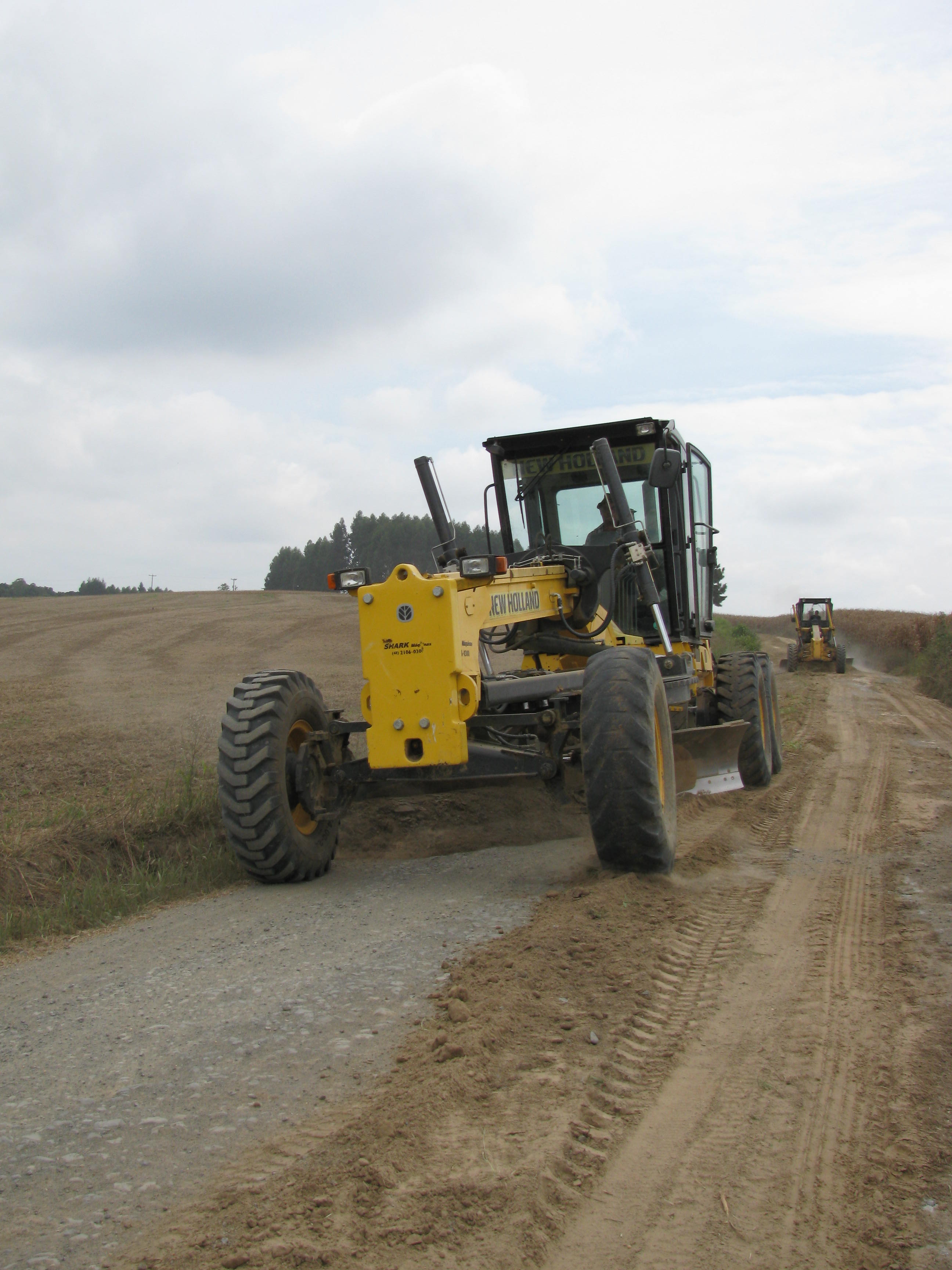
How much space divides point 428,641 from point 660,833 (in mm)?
1835

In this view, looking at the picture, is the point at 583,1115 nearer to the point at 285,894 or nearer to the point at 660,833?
the point at 660,833

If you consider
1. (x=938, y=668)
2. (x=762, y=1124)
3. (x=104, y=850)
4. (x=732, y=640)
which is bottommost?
(x=762, y=1124)

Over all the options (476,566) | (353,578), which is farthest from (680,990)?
(353,578)

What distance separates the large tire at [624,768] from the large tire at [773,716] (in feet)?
17.8

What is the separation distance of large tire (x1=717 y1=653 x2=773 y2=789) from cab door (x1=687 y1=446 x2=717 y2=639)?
0.53m

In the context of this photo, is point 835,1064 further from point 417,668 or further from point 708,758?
point 708,758

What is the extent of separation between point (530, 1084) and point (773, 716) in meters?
8.78

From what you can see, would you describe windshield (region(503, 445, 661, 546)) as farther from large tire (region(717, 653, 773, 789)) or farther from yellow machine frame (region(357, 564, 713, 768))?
yellow machine frame (region(357, 564, 713, 768))

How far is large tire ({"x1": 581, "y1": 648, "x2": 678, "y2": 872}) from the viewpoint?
5.92m

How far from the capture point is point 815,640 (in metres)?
32.5

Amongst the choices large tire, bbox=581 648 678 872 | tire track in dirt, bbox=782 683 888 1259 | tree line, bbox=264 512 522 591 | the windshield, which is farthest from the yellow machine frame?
tree line, bbox=264 512 522 591

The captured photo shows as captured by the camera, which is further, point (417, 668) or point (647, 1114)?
point (417, 668)

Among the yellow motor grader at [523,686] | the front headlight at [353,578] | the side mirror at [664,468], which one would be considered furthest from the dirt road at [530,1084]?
the side mirror at [664,468]

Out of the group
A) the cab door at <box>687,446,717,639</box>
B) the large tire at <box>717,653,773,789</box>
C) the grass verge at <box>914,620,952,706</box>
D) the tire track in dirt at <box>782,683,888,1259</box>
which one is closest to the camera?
the tire track in dirt at <box>782,683,888,1259</box>
